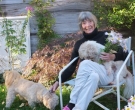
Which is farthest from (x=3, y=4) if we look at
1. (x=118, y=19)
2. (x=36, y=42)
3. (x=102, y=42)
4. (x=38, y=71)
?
(x=102, y=42)

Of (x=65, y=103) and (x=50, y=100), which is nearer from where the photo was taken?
(x=50, y=100)

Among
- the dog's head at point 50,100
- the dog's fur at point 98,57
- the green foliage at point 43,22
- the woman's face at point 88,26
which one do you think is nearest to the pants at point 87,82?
the dog's fur at point 98,57

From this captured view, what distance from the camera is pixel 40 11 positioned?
5703mm

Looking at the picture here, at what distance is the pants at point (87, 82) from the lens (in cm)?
313

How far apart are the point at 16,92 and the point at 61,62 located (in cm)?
99

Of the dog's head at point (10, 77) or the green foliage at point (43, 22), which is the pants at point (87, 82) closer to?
the dog's head at point (10, 77)

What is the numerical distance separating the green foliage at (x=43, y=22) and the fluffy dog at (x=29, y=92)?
1.83 meters

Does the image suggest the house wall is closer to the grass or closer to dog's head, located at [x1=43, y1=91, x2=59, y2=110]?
the grass

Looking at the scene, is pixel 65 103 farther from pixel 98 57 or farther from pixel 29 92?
pixel 98 57

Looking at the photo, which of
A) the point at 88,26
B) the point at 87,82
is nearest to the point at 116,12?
the point at 88,26

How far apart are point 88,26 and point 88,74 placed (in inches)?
25.8

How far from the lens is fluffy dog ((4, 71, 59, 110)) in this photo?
3531mm

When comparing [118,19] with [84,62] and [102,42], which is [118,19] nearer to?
[102,42]

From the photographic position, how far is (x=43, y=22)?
5.68 meters
